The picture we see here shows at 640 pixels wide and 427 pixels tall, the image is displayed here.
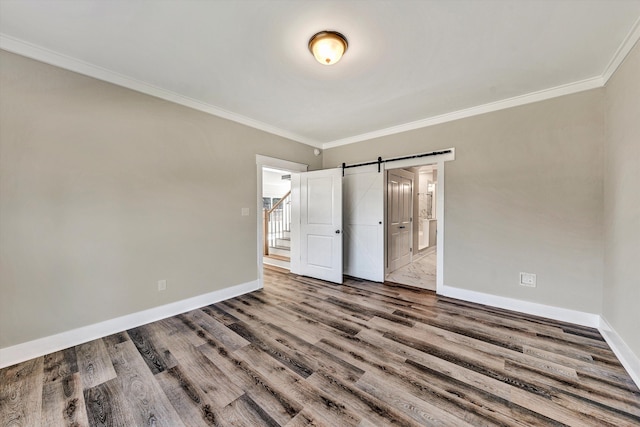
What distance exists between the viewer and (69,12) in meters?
1.65

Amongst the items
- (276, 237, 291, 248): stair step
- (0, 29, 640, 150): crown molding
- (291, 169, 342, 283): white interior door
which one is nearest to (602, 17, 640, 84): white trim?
(0, 29, 640, 150): crown molding

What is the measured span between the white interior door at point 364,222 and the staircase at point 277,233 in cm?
166

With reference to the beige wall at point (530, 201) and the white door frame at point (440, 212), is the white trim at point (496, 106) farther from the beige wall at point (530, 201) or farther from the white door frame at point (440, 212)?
the white door frame at point (440, 212)

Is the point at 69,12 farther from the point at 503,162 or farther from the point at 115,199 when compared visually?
the point at 503,162

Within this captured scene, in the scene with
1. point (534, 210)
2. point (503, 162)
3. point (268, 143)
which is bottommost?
point (534, 210)

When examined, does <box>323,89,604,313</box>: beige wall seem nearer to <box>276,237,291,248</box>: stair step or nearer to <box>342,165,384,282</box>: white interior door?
<box>342,165,384,282</box>: white interior door

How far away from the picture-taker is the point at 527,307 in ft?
9.24

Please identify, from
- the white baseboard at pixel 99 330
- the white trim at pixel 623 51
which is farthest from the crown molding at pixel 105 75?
the white trim at pixel 623 51

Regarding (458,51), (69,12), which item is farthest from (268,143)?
(458,51)

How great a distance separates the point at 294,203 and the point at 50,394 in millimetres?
3560

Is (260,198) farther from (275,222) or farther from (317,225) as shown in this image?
(275,222)

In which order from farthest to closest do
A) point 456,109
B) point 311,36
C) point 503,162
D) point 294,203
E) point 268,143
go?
point 294,203
point 268,143
point 456,109
point 503,162
point 311,36

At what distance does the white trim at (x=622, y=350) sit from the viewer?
1.71 meters

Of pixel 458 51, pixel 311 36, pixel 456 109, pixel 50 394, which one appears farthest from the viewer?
pixel 456 109
